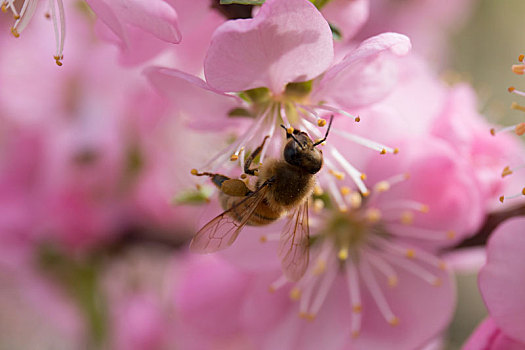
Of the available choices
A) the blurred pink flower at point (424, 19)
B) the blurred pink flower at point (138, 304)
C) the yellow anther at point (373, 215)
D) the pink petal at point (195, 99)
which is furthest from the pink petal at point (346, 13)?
the blurred pink flower at point (424, 19)

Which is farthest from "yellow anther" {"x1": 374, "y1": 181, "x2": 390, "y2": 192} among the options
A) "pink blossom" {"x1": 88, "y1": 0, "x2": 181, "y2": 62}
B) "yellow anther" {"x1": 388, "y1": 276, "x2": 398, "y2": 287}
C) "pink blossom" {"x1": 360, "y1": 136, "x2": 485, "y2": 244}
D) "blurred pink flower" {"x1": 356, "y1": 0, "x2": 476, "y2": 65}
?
"blurred pink flower" {"x1": 356, "y1": 0, "x2": 476, "y2": 65}

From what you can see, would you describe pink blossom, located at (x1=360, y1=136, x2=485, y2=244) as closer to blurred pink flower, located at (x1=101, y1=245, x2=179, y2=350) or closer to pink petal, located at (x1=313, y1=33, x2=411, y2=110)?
pink petal, located at (x1=313, y1=33, x2=411, y2=110)

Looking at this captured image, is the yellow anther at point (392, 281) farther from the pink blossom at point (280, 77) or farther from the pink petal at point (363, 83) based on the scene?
the pink petal at point (363, 83)

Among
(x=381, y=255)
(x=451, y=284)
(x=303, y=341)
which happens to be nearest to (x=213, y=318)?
(x=303, y=341)

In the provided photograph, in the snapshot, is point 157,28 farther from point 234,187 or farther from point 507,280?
point 507,280

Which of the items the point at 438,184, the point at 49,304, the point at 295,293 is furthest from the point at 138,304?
the point at 438,184

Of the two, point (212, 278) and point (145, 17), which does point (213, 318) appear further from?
point (145, 17)
